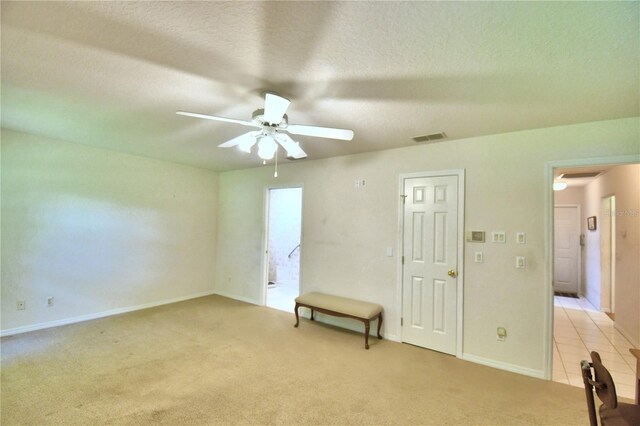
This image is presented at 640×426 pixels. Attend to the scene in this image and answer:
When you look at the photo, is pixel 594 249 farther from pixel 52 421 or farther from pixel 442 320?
pixel 52 421

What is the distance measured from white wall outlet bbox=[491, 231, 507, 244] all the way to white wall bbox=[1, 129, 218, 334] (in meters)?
4.74

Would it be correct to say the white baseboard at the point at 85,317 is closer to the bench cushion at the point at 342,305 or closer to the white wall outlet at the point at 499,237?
the bench cushion at the point at 342,305

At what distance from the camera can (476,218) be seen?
9.93 ft

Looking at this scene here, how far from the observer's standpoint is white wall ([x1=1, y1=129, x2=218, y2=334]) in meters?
3.36

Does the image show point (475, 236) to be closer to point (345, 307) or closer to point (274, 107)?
point (345, 307)

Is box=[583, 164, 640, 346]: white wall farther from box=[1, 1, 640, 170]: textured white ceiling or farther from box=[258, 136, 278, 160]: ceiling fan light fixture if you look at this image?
box=[258, 136, 278, 160]: ceiling fan light fixture

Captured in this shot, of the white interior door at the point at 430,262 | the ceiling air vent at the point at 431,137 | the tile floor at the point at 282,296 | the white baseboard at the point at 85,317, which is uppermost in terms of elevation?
the ceiling air vent at the point at 431,137

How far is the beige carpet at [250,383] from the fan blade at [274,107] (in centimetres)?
217

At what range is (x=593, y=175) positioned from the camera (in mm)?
4961

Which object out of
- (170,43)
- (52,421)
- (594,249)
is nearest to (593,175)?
(594,249)

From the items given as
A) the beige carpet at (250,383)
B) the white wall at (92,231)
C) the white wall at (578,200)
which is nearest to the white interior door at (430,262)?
the beige carpet at (250,383)

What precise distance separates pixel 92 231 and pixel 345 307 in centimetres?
372

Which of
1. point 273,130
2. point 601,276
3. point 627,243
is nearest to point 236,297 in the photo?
point 273,130

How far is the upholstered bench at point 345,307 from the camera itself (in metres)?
3.26
